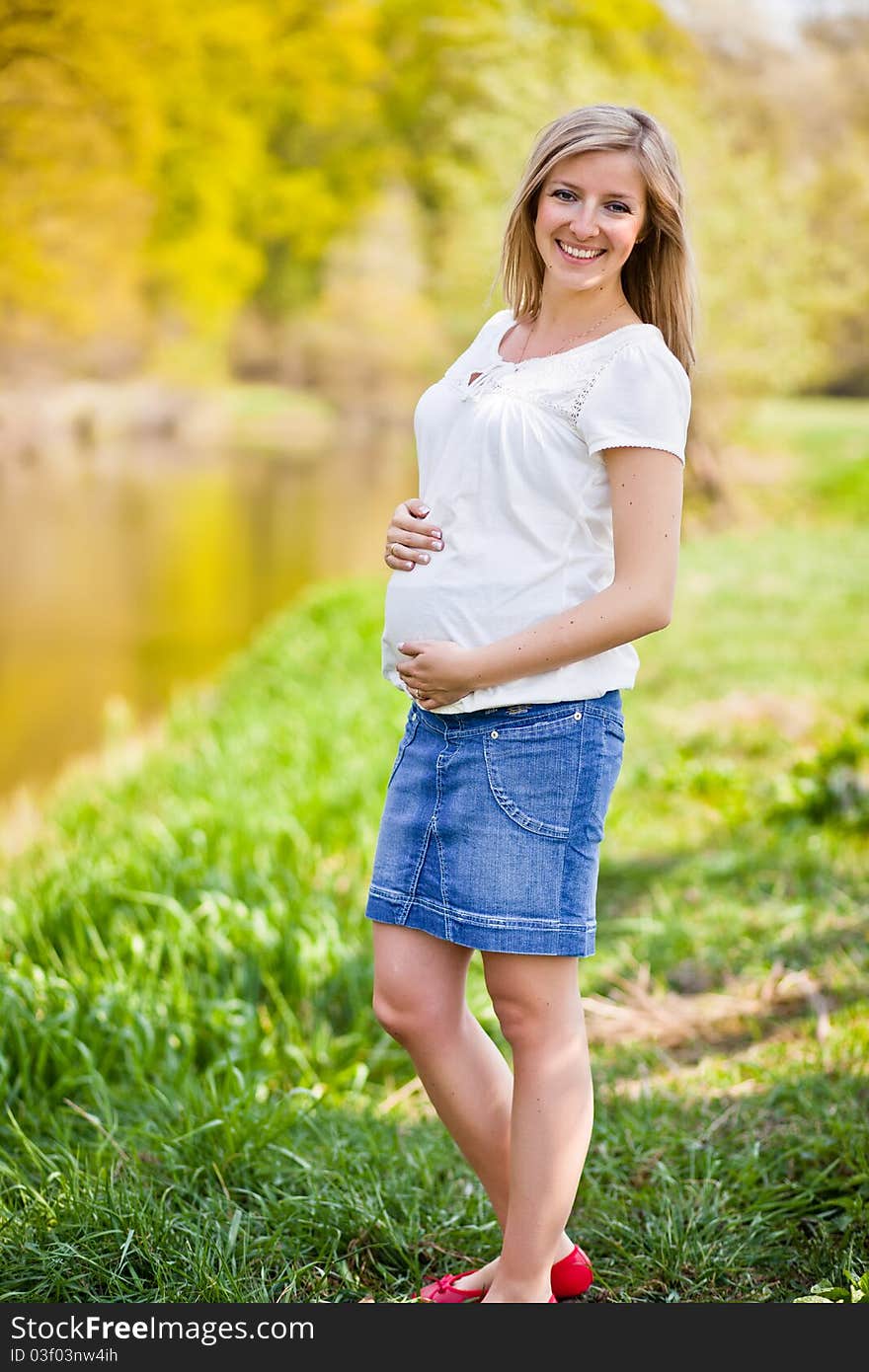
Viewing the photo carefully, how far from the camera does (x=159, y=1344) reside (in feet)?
5.24

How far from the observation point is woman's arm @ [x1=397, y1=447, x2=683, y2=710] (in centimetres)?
152

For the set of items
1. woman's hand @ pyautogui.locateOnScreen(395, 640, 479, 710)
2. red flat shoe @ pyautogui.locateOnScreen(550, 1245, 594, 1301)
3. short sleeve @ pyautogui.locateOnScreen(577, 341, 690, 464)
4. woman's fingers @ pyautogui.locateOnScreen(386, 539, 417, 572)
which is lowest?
red flat shoe @ pyautogui.locateOnScreen(550, 1245, 594, 1301)

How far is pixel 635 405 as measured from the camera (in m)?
1.51

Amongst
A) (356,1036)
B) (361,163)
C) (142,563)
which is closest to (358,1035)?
(356,1036)

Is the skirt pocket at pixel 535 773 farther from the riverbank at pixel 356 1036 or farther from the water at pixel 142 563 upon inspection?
the water at pixel 142 563

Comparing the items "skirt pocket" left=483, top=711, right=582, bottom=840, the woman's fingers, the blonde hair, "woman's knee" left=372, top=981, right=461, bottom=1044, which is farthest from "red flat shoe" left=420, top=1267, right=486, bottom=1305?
the blonde hair

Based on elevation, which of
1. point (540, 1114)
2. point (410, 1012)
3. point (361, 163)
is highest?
point (361, 163)

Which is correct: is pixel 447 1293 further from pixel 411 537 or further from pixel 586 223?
pixel 586 223

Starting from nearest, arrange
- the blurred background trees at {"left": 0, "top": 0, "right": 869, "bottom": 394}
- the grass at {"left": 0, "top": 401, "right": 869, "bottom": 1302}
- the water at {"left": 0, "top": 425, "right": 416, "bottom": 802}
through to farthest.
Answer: the grass at {"left": 0, "top": 401, "right": 869, "bottom": 1302}
the water at {"left": 0, "top": 425, "right": 416, "bottom": 802}
the blurred background trees at {"left": 0, "top": 0, "right": 869, "bottom": 394}

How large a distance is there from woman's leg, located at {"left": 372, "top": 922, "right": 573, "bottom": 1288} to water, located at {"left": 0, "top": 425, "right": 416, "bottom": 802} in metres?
4.11

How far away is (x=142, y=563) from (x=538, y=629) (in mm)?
9408

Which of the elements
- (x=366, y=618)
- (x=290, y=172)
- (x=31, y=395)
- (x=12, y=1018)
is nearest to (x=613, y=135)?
(x=12, y=1018)

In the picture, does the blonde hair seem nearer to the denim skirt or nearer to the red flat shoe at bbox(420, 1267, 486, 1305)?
the denim skirt

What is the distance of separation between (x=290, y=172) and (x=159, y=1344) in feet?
47.9
